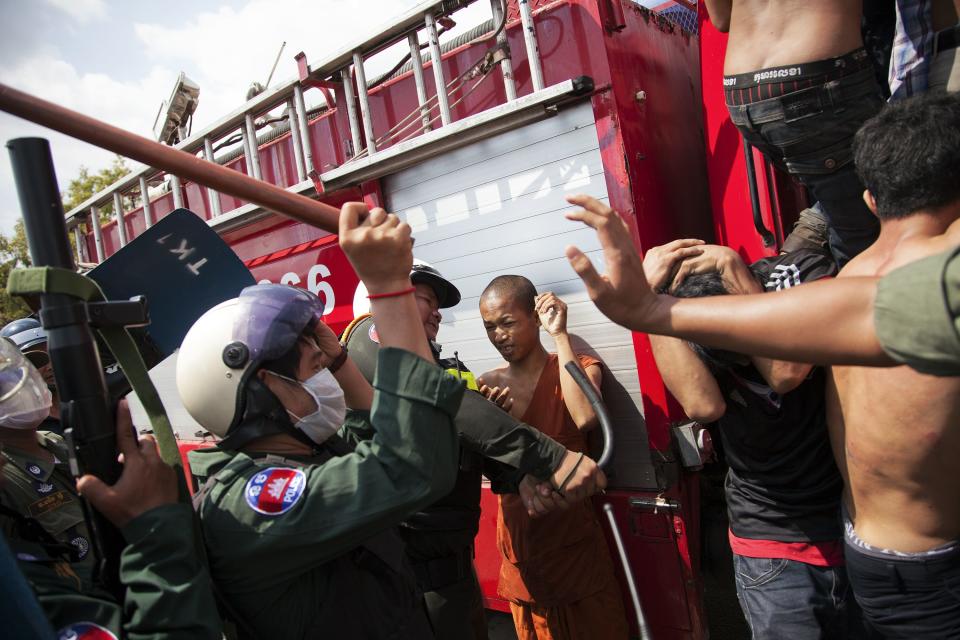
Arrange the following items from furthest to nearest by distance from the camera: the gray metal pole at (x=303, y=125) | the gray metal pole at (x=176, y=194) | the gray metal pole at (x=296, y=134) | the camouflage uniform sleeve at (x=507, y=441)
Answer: the gray metal pole at (x=176, y=194) < the gray metal pole at (x=296, y=134) < the gray metal pole at (x=303, y=125) < the camouflage uniform sleeve at (x=507, y=441)

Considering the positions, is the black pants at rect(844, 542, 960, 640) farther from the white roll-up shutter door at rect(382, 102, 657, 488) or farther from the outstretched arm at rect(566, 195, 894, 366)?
the white roll-up shutter door at rect(382, 102, 657, 488)

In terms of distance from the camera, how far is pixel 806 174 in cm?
212

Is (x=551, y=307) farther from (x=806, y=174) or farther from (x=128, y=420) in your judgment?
(x=128, y=420)

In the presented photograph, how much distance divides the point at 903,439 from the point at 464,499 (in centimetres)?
144

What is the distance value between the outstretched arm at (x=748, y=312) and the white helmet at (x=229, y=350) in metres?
0.76

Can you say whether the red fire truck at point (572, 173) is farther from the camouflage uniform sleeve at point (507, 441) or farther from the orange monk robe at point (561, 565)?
the camouflage uniform sleeve at point (507, 441)

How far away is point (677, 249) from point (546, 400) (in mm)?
1110

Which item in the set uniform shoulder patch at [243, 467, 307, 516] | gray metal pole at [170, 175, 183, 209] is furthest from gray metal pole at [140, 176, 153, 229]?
uniform shoulder patch at [243, 467, 307, 516]

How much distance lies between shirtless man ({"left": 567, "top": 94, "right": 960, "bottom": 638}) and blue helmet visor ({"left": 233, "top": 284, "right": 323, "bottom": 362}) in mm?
1359

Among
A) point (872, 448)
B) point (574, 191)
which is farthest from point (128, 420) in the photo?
point (574, 191)

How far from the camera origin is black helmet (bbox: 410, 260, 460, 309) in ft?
8.63

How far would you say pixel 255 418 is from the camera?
1.45 m

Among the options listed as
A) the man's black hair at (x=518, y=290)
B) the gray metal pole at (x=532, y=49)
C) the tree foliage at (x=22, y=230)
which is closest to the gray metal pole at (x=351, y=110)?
the gray metal pole at (x=532, y=49)

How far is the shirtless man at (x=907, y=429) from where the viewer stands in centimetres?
139
